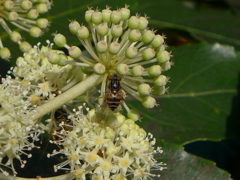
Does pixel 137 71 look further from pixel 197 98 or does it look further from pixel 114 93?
pixel 197 98

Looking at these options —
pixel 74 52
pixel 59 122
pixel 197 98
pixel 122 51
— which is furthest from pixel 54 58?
pixel 197 98

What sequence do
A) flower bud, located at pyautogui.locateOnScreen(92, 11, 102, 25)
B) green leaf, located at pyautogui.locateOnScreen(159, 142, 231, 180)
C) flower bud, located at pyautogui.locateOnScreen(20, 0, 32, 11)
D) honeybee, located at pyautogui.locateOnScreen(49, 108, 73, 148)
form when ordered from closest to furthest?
flower bud, located at pyautogui.locateOnScreen(92, 11, 102, 25) → honeybee, located at pyautogui.locateOnScreen(49, 108, 73, 148) → flower bud, located at pyautogui.locateOnScreen(20, 0, 32, 11) → green leaf, located at pyautogui.locateOnScreen(159, 142, 231, 180)

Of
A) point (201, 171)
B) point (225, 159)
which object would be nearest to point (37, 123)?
point (201, 171)

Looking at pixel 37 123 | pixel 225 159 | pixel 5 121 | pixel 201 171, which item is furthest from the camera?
pixel 225 159

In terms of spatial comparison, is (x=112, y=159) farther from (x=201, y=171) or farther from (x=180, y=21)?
(x=180, y=21)

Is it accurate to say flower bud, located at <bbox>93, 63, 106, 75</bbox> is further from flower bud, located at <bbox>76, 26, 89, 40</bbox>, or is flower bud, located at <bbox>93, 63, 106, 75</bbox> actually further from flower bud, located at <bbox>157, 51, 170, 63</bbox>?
flower bud, located at <bbox>157, 51, 170, 63</bbox>

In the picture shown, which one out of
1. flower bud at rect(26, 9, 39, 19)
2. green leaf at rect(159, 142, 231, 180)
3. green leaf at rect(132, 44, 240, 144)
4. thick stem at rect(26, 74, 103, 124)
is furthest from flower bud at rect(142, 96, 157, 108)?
green leaf at rect(132, 44, 240, 144)

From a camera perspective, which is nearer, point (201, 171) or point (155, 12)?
point (201, 171)

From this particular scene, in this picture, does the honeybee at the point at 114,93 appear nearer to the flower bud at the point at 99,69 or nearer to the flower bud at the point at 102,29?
the flower bud at the point at 99,69
